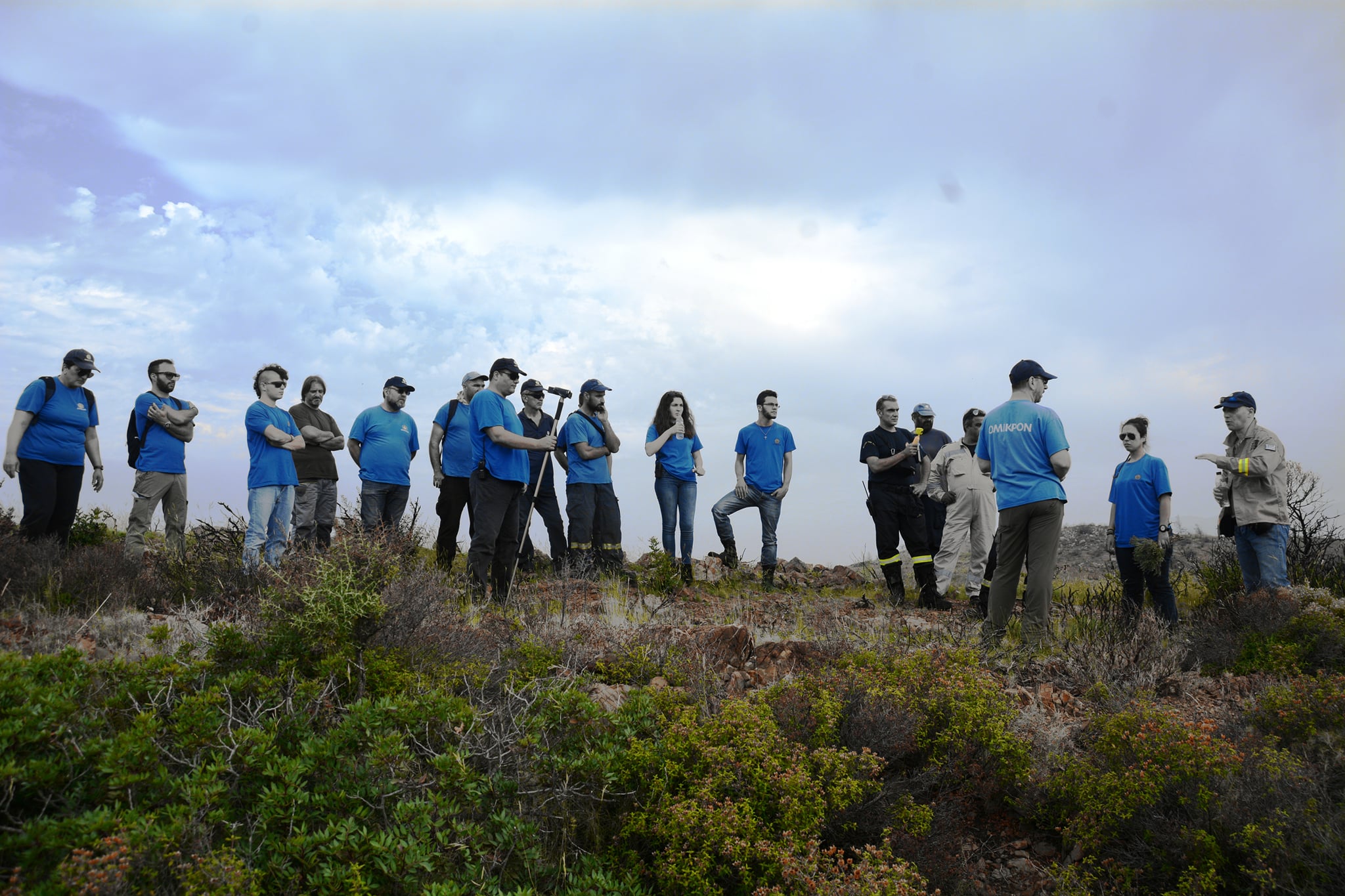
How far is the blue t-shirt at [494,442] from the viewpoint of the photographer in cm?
674

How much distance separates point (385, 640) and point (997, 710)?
3149 millimetres

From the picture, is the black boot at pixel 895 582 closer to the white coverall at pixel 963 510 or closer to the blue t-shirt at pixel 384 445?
the white coverall at pixel 963 510

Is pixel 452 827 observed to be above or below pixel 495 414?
below

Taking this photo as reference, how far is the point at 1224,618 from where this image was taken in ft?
22.0

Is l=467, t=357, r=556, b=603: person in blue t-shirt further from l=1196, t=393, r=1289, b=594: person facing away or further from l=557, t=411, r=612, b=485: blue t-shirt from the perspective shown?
l=1196, t=393, r=1289, b=594: person facing away

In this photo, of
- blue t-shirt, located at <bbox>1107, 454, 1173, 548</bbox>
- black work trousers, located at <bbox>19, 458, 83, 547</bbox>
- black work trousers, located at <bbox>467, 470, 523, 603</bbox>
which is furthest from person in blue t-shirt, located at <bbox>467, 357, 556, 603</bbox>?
blue t-shirt, located at <bbox>1107, 454, 1173, 548</bbox>

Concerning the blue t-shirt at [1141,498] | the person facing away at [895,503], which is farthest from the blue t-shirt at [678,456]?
the blue t-shirt at [1141,498]

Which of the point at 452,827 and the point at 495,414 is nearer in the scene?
the point at 452,827

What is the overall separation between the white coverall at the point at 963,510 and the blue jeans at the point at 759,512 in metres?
1.88

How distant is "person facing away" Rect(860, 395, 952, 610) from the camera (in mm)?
8914

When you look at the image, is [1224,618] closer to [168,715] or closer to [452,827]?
[452,827]

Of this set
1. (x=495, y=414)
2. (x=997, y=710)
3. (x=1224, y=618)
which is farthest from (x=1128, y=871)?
(x=495, y=414)

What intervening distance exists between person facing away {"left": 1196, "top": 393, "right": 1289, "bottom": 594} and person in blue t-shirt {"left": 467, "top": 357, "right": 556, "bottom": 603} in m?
6.41

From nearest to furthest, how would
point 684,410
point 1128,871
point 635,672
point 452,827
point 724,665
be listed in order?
1. point 452,827
2. point 1128,871
3. point 635,672
4. point 724,665
5. point 684,410
